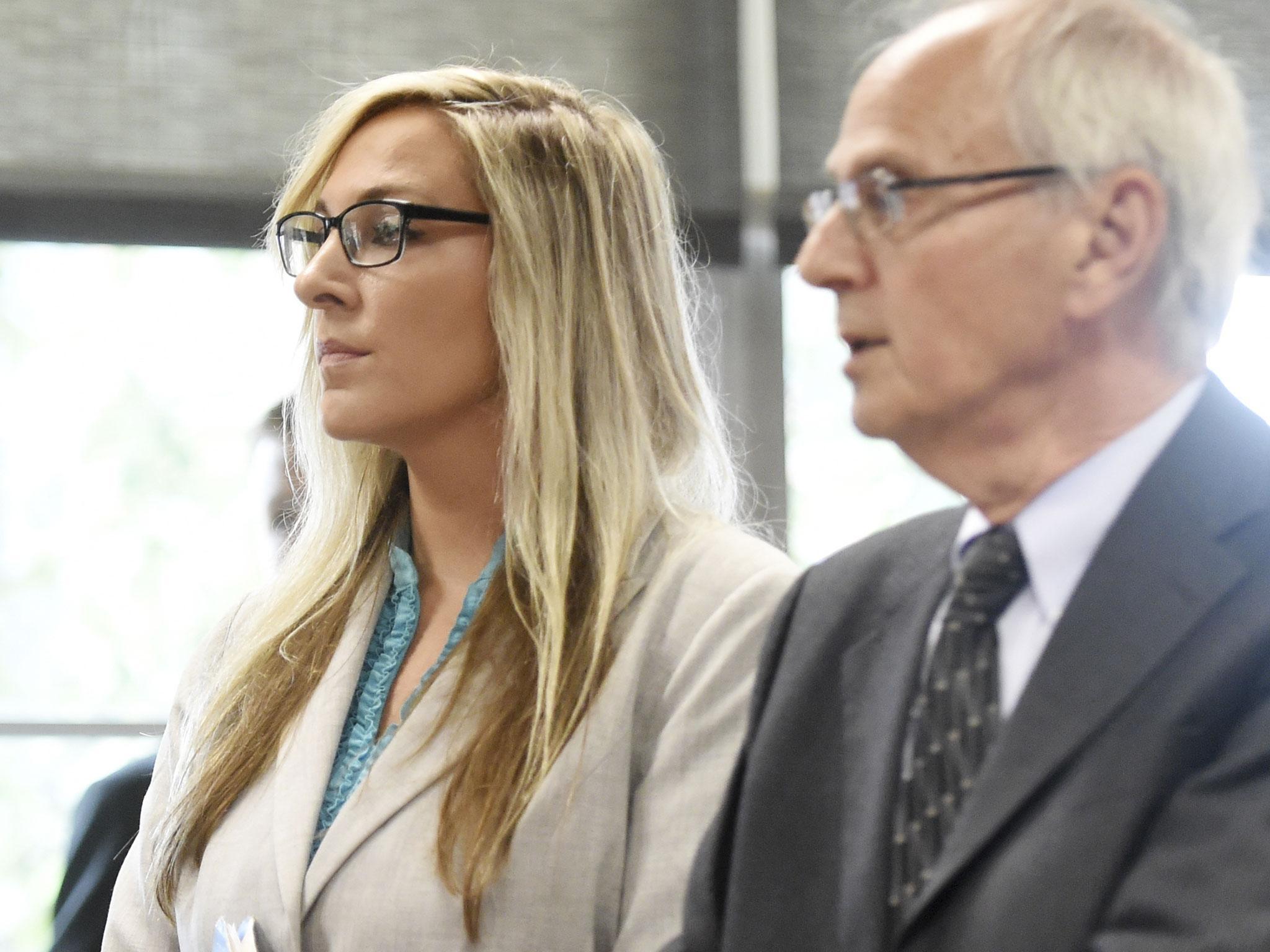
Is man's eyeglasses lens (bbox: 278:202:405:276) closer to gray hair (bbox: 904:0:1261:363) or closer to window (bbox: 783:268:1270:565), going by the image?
gray hair (bbox: 904:0:1261:363)

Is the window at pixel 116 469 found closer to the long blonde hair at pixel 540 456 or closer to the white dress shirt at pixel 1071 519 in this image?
the long blonde hair at pixel 540 456

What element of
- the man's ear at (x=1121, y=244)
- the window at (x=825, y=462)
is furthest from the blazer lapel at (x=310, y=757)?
the window at (x=825, y=462)

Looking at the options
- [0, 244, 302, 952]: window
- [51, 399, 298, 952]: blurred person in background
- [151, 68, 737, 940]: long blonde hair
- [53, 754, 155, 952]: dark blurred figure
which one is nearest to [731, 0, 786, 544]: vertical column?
[0, 244, 302, 952]: window

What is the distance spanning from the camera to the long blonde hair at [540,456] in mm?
1497

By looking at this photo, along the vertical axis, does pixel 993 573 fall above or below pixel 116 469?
above

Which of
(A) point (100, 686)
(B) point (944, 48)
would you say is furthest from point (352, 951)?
(A) point (100, 686)

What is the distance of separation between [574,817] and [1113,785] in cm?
67

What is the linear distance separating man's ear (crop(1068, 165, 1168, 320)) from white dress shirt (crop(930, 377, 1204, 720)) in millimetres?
81

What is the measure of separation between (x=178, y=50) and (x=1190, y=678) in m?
3.15

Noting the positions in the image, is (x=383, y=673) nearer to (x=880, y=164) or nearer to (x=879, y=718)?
(x=879, y=718)

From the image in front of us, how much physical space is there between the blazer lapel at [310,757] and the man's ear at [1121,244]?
3.12ft

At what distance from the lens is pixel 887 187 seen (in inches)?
34.8

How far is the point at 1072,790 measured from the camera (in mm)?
819

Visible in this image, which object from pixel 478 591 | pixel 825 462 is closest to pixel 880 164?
pixel 478 591
